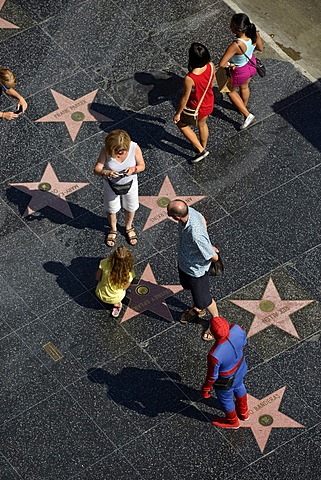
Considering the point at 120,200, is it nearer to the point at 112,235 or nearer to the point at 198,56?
the point at 112,235

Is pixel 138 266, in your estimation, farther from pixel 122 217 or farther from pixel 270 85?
pixel 270 85

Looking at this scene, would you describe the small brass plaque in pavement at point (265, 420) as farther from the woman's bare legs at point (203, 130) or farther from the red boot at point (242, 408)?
the woman's bare legs at point (203, 130)

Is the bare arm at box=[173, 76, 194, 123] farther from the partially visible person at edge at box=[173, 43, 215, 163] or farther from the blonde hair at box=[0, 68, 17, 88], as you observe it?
the blonde hair at box=[0, 68, 17, 88]

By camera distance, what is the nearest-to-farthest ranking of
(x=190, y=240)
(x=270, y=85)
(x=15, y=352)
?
(x=190, y=240)
(x=15, y=352)
(x=270, y=85)

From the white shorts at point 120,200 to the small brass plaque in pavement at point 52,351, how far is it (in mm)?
1839

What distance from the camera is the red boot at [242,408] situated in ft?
40.3

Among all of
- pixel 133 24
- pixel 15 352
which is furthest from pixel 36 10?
pixel 15 352

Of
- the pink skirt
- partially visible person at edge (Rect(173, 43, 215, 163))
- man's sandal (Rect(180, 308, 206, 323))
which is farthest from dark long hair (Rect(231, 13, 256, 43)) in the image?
man's sandal (Rect(180, 308, 206, 323))

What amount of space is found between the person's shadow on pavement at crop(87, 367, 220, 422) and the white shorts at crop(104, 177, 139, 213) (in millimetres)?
2037

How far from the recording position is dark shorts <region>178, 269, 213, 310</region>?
12.7m

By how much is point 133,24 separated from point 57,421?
696 centimetres

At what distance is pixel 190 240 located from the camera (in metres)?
12.2

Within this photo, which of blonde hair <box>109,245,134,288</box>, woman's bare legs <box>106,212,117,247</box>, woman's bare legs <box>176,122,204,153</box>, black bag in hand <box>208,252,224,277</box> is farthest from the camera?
woman's bare legs <box>176,122,204,153</box>

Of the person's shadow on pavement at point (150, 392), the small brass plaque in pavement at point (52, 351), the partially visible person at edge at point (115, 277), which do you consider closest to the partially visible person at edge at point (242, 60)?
the partially visible person at edge at point (115, 277)
